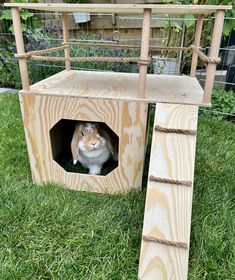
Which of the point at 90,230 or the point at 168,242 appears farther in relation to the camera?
the point at 90,230

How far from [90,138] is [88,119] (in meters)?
0.15

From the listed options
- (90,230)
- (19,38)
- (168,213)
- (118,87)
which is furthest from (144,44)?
Result: (90,230)

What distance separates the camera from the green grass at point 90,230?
1.12 meters

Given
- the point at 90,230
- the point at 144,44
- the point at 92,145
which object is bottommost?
the point at 90,230

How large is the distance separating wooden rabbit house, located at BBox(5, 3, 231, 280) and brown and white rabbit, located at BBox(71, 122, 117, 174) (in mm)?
120

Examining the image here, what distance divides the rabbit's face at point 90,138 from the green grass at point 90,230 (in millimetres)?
249

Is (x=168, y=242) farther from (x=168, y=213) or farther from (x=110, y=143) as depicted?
(x=110, y=143)

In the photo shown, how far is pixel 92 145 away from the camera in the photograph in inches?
61.0

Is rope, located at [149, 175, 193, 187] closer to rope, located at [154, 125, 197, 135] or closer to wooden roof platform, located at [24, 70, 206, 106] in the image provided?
rope, located at [154, 125, 197, 135]

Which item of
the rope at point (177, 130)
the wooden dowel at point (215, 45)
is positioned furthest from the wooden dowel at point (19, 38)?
the wooden dowel at point (215, 45)

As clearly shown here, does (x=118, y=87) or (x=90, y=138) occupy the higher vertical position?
(x=118, y=87)

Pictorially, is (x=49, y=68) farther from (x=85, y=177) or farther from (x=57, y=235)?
(x=57, y=235)

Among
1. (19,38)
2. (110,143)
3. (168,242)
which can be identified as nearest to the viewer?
(168,242)

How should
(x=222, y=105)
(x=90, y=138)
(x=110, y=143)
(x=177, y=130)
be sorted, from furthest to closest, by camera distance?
(x=222, y=105) → (x=110, y=143) → (x=90, y=138) → (x=177, y=130)
